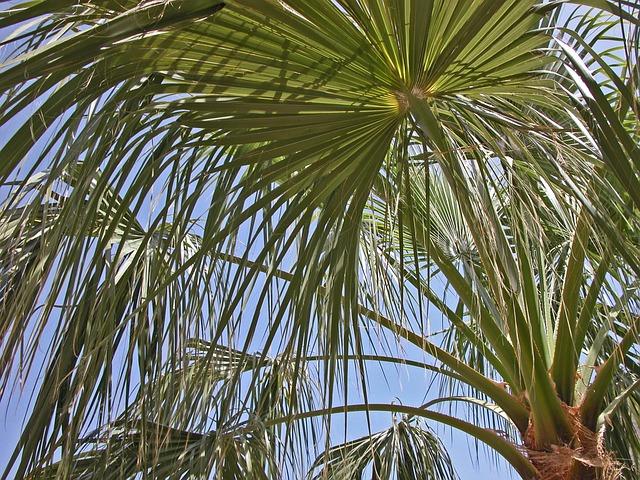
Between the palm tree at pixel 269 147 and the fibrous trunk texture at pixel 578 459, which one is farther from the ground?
the palm tree at pixel 269 147

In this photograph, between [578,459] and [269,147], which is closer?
[269,147]

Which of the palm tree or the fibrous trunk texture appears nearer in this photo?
the palm tree

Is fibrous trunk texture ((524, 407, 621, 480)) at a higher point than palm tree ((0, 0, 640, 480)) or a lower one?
lower

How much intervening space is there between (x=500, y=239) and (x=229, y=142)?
66 centimetres

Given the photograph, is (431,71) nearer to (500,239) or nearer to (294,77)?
(294,77)

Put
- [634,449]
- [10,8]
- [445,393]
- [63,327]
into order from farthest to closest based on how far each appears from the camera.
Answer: [445,393] < [634,449] < [63,327] < [10,8]

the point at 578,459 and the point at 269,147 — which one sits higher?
the point at 269,147

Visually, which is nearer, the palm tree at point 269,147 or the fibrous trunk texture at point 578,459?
the palm tree at point 269,147

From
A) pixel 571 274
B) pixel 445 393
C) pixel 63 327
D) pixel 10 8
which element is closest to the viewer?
pixel 10 8

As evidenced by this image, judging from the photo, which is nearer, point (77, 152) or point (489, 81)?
point (77, 152)

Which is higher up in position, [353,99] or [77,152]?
[353,99]

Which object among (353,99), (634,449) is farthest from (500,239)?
(634,449)

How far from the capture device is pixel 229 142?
160 cm

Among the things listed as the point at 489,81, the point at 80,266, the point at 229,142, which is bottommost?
the point at 80,266
